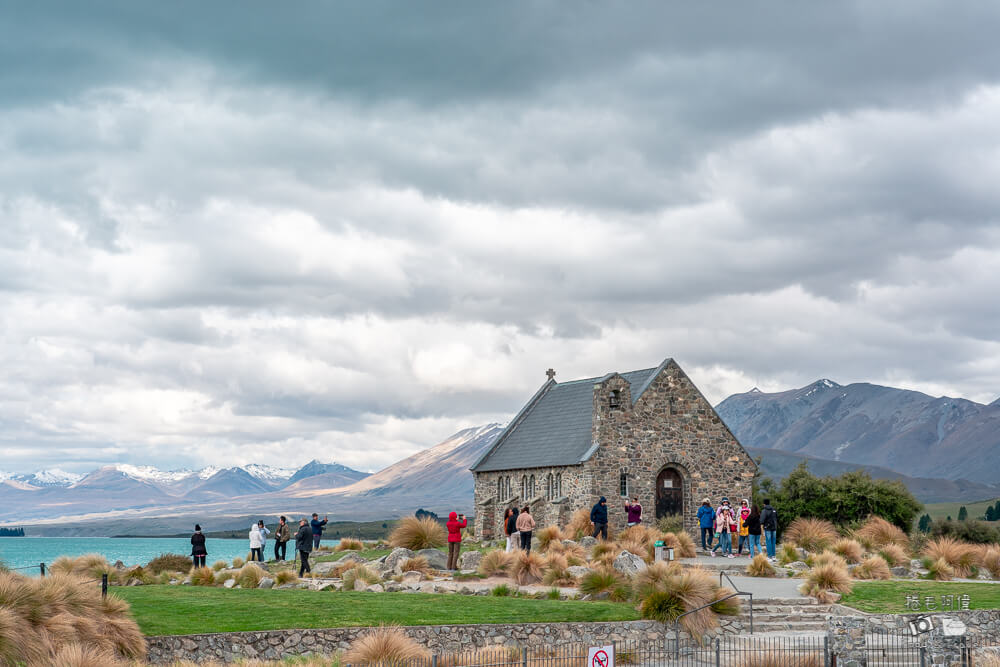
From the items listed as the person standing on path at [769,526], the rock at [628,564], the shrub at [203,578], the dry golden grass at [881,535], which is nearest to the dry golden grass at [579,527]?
the person standing on path at [769,526]

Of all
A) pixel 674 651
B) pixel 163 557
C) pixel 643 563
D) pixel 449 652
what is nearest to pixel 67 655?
pixel 449 652

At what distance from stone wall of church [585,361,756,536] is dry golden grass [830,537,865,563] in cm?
1224

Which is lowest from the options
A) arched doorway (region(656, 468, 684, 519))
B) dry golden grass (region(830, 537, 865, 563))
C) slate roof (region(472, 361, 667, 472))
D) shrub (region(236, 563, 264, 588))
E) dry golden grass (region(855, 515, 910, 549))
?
shrub (region(236, 563, 264, 588))

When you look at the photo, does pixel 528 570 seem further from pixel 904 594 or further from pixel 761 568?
pixel 904 594

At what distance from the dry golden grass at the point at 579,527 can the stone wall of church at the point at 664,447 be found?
2.87 metres

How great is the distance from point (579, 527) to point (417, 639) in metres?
21.5

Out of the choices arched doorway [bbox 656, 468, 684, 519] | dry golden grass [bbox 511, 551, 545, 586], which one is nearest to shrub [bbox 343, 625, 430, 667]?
dry golden grass [bbox 511, 551, 545, 586]

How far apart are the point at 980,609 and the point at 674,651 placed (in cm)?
782

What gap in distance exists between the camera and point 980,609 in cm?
2573

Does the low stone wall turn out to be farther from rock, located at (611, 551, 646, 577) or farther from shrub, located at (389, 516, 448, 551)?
shrub, located at (389, 516, 448, 551)

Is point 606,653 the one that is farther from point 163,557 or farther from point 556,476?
point 556,476

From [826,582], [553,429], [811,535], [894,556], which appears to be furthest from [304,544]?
[553,429]

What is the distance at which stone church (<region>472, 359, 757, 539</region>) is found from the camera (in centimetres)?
4812

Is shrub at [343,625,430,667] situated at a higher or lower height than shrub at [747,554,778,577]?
lower
